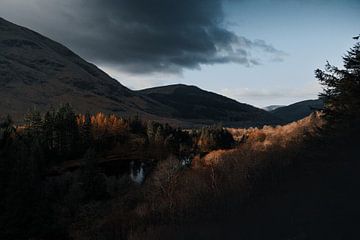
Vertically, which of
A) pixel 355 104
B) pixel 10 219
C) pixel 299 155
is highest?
pixel 355 104

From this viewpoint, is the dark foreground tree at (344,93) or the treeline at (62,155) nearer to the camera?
the dark foreground tree at (344,93)

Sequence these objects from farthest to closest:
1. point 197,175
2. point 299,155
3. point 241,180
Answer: point 197,175 → point 241,180 → point 299,155

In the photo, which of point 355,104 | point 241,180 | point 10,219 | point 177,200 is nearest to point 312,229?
point 355,104

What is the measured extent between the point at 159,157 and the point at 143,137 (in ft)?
57.9

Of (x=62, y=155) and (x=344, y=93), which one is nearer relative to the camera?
(x=344, y=93)

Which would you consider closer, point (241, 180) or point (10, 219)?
point (10, 219)

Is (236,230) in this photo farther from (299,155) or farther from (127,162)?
(127,162)

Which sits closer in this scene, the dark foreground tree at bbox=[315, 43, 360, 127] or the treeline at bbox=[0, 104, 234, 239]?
the dark foreground tree at bbox=[315, 43, 360, 127]

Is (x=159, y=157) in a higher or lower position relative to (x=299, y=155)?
lower

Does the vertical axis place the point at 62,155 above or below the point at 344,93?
below

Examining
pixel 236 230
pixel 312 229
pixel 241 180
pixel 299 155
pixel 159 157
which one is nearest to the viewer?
pixel 312 229

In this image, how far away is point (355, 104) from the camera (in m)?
31.7

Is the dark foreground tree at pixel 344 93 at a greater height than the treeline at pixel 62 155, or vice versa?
the dark foreground tree at pixel 344 93

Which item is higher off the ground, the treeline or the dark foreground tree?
the dark foreground tree
